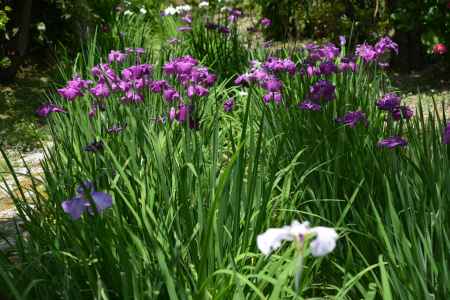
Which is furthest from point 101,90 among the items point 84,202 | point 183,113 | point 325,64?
point 84,202

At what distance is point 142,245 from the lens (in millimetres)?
1773

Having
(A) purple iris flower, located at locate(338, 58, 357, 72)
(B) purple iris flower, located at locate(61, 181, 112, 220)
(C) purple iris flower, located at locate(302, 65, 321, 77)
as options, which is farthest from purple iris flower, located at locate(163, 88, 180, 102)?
(B) purple iris flower, located at locate(61, 181, 112, 220)

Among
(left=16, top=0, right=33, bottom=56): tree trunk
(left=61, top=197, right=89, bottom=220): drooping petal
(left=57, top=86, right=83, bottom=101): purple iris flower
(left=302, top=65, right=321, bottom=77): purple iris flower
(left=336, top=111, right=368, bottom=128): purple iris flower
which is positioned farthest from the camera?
(left=16, top=0, right=33, bottom=56): tree trunk

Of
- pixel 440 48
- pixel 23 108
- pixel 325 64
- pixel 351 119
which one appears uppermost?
pixel 325 64

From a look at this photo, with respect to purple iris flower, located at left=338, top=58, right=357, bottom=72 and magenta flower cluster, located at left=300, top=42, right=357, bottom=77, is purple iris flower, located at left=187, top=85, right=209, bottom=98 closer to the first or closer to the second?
Answer: magenta flower cluster, located at left=300, top=42, right=357, bottom=77

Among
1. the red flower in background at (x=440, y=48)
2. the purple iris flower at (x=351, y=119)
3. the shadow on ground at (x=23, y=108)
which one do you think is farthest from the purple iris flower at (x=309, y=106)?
the red flower in background at (x=440, y=48)

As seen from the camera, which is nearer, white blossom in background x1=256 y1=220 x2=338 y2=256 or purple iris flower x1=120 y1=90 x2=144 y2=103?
white blossom in background x1=256 y1=220 x2=338 y2=256

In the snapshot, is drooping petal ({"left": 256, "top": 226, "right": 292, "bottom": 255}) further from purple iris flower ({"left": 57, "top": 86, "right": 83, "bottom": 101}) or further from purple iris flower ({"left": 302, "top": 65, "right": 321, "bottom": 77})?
purple iris flower ({"left": 302, "top": 65, "right": 321, "bottom": 77})

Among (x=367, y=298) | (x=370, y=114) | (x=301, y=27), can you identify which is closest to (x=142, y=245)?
(x=367, y=298)

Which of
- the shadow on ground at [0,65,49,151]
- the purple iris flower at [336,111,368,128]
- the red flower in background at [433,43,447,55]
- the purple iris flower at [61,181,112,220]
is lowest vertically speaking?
the shadow on ground at [0,65,49,151]

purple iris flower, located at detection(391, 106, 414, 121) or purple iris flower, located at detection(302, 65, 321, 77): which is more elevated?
purple iris flower, located at detection(302, 65, 321, 77)

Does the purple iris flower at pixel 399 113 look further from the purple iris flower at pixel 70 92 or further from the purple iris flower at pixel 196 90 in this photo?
the purple iris flower at pixel 70 92

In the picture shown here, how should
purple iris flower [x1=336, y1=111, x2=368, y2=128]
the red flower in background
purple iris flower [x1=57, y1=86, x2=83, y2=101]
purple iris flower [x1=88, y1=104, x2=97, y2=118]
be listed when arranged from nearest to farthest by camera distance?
purple iris flower [x1=336, y1=111, x2=368, y2=128] < purple iris flower [x1=57, y1=86, x2=83, y2=101] < purple iris flower [x1=88, y1=104, x2=97, y2=118] < the red flower in background

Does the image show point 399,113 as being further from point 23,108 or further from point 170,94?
point 23,108
